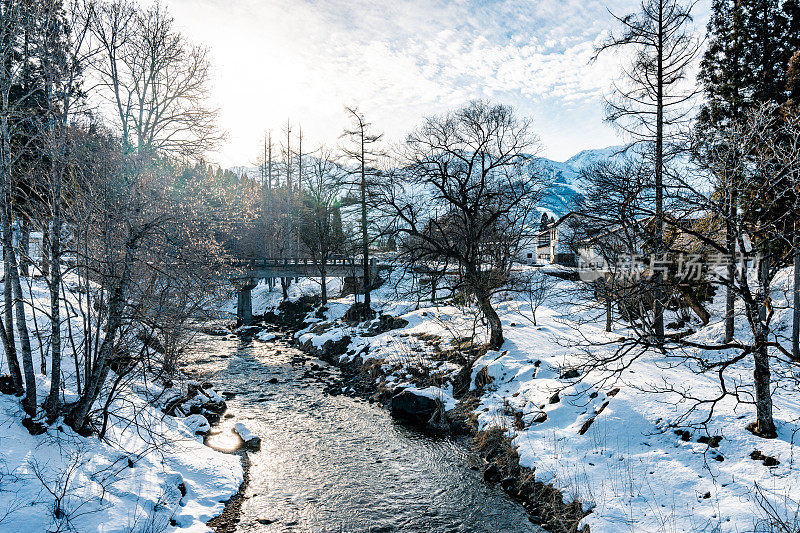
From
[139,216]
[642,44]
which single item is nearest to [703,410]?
Result: [642,44]

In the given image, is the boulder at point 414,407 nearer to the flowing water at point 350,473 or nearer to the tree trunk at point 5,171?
the flowing water at point 350,473

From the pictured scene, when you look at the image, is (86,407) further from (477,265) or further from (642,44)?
(642,44)

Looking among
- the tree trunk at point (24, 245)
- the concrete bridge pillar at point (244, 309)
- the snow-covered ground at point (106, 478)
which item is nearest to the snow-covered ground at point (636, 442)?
the snow-covered ground at point (106, 478)

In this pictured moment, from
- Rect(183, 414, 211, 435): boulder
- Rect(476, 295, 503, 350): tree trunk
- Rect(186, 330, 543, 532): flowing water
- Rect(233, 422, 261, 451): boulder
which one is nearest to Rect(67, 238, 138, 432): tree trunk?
Rect(183, 414, 211, 435): boulder

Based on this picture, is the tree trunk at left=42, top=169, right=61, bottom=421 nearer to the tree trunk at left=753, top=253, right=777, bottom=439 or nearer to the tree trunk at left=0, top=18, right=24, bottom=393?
the tree trunk at left=0, top=18, right=24, bottom=393

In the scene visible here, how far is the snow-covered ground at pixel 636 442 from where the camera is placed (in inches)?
257

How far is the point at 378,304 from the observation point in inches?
1146

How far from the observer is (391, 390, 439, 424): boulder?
1289 centimetres

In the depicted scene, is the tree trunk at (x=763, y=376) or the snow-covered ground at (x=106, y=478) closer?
the snow-covered ground at (x=106, y=478)

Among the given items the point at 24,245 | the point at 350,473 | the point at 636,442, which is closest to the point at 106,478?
the point at 350,473

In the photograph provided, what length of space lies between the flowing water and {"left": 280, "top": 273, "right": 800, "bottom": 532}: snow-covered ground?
1519mm

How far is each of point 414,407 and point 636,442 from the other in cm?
634

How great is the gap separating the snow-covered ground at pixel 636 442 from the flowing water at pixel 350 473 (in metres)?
1.52

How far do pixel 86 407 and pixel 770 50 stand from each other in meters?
25.5
